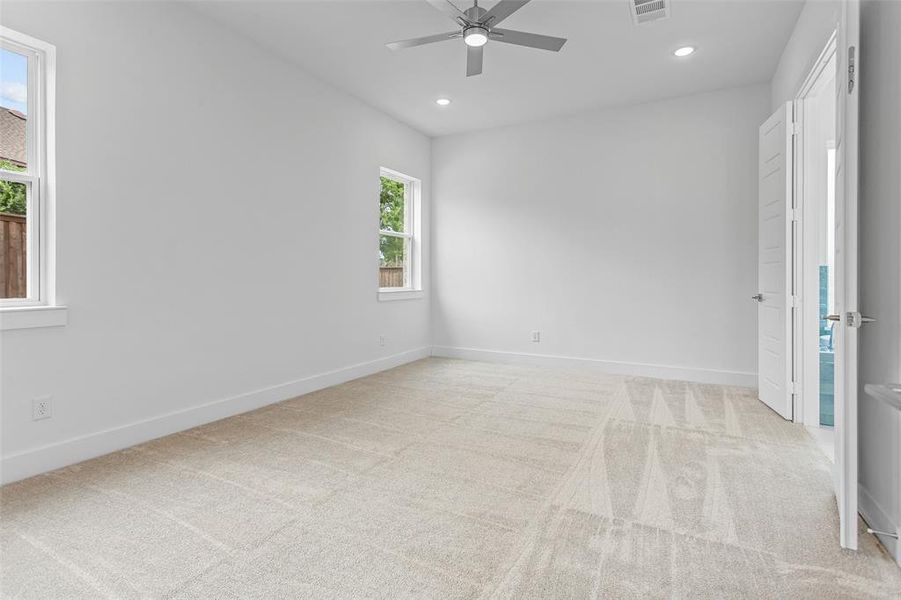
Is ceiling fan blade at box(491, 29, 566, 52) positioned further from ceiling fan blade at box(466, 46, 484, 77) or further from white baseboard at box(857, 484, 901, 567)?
white baseboard at box(857, 484, 901, 567)

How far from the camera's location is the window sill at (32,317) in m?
2.31

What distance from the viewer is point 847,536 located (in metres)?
1.78

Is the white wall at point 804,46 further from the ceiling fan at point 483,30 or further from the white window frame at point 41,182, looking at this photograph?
the white window frame at point 41,182

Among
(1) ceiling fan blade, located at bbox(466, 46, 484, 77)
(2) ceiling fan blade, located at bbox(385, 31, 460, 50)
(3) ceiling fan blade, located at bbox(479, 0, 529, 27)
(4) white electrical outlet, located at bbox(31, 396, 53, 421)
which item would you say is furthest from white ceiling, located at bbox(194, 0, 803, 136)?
(4) white electrical outlet, located at bbox(31, 396, 53, 421)

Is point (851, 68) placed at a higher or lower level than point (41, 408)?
higher

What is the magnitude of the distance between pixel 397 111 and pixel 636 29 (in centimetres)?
260

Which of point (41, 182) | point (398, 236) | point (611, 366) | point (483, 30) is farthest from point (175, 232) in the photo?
point (611, 366)

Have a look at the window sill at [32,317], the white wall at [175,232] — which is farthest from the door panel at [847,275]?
the window sill at [32,317]

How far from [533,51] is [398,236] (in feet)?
8.62

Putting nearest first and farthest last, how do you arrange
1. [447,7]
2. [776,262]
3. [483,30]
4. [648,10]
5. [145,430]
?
[447,7] < [483,30] < [145,430] < [648,10] < [776,262]

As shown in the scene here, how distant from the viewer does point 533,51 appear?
12.2 ft

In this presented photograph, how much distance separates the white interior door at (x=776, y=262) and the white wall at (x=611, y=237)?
56cm

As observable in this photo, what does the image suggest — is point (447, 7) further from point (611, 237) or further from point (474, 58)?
point (611, 237)

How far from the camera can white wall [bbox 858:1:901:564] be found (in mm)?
1746
